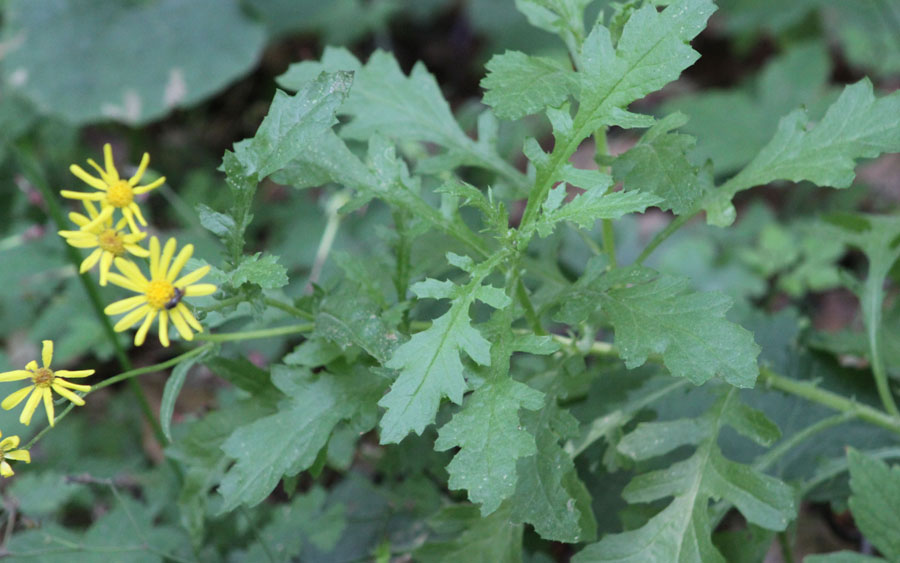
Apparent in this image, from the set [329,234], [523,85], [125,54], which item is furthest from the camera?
[125,54]

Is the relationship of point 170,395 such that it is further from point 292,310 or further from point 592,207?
point 592,207

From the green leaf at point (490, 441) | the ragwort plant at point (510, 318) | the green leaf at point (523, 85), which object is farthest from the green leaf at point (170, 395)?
the green leaf at point (523, 85)

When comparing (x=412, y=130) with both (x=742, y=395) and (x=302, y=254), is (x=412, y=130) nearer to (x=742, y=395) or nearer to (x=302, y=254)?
(x=742, y=395)

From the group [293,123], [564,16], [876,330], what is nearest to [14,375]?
[293,123]

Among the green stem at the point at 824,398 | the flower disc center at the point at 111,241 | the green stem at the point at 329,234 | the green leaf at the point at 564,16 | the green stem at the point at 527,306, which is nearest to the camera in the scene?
the flower disc center at the point at 111,241

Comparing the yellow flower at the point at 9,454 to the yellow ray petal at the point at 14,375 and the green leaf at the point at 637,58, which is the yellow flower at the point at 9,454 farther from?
the green leaf at the point at 637,58

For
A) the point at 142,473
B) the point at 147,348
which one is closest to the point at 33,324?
the point at 147,348
